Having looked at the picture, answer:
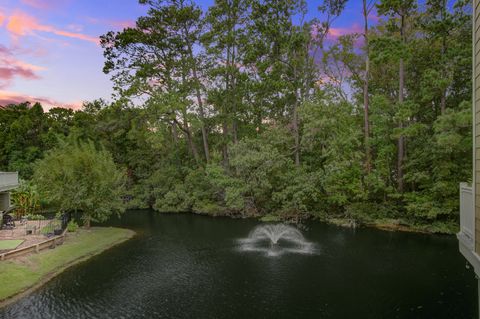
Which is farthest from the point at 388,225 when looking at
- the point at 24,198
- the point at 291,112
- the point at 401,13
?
the point at 24,198

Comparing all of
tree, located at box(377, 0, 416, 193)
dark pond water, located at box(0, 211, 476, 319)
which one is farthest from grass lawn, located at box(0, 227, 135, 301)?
tree, located at box(377, 0, 416, 193)

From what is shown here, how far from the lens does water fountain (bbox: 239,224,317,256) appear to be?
19484 mm

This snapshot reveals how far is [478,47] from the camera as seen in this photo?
701cm

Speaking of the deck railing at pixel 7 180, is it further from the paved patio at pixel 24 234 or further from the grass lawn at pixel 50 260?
the grass lawn at pixel 50 260

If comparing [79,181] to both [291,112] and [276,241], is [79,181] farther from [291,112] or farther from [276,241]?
[291,112]

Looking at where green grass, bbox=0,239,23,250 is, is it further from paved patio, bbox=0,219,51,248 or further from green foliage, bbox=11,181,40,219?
green foliage, bbox=11,181,40,219

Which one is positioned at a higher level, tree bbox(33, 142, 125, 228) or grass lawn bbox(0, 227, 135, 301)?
tree bbox(33, 142, 125, 228)

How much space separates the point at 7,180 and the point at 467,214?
26681 millimetres

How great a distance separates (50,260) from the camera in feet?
56.2

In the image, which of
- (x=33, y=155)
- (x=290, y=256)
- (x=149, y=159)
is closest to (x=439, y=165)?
(x=290, y=256)

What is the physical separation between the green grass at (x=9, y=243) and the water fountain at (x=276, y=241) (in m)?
12.2

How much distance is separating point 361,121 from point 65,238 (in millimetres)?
25390

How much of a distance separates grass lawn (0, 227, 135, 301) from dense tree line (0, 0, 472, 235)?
867 centimetres

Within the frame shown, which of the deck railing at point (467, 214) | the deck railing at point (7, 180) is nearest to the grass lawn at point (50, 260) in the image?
the deck railing at point (7, 180)
